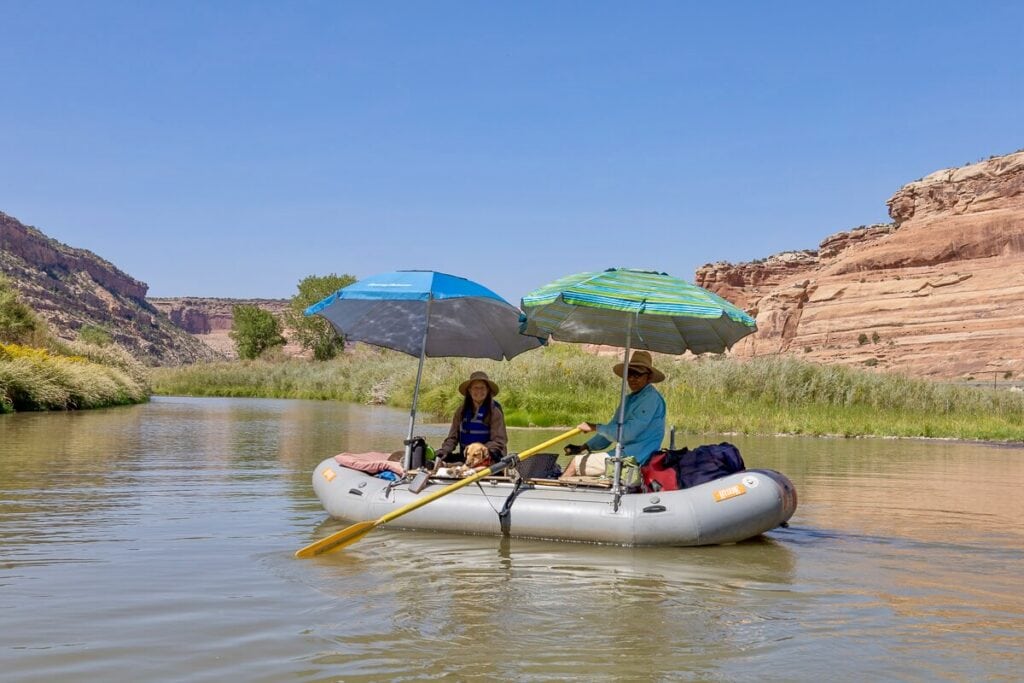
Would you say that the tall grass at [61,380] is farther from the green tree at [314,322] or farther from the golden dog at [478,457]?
the green tree at [314,322]

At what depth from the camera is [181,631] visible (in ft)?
19.8

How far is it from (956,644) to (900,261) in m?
65.3

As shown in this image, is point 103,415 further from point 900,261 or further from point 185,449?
point 900,261

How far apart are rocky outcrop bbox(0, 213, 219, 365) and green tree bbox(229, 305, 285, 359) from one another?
528 inches

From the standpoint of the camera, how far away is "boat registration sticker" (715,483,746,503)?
357 inches

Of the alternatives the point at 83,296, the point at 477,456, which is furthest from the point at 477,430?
the point at 83,296

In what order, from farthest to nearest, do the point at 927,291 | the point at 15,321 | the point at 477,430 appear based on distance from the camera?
the point at 927,291 < the point at 15,321 < the point at 477,430

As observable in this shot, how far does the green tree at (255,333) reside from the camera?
81.2 metres

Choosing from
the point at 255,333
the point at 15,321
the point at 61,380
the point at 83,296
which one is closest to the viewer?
the point at 61,380

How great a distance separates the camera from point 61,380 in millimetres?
28375

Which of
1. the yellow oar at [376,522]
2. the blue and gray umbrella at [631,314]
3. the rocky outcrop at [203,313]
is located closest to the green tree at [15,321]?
the blue and gray umbrella at [631,314]

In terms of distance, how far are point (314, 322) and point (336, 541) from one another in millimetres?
64126

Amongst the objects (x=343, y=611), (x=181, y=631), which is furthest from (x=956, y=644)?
(x=181, y=631)

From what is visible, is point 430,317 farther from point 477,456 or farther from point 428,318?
point 477,456
